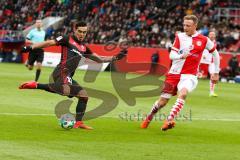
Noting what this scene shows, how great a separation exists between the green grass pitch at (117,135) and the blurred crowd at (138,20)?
18337 mm

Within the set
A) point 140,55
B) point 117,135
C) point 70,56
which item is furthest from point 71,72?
point 140,55

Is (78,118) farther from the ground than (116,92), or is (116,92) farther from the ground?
(78,118)

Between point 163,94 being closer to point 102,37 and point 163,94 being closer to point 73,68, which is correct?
point 73,68

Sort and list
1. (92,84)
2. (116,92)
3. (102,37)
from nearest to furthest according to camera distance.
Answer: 1. (116,92)
2. (92,84)
3. (102,37)

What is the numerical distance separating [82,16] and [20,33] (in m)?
4.73

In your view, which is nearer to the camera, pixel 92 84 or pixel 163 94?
pixel 163 94

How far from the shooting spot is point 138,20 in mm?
43219

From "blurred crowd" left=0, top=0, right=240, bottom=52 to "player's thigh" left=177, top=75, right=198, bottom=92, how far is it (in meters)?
21.6

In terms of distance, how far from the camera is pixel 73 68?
14.1 m

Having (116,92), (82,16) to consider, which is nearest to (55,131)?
(116,92)

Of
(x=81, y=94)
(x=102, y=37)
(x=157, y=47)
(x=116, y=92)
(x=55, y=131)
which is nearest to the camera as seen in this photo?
(x=55, y=131)

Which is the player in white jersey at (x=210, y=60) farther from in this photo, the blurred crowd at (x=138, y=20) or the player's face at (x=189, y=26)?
the blurred crowd at (x=138, y=20)

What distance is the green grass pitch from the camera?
34.7 ft

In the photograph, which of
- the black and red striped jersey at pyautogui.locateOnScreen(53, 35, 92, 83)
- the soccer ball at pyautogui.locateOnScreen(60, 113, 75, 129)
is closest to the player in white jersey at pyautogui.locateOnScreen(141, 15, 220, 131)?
the soccer ball at pyautogui.locateOnScreen(60, 113, 75, 129)
